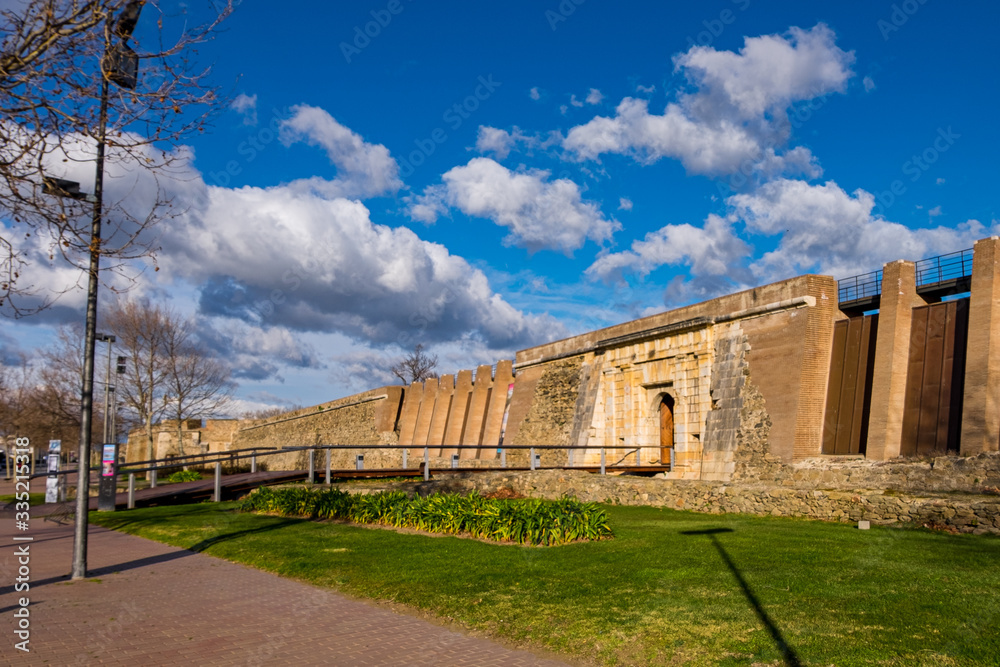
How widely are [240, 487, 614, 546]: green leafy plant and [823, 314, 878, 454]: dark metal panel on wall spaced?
7670 mm

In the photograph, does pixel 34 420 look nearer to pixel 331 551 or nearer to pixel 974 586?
pixel 331 551

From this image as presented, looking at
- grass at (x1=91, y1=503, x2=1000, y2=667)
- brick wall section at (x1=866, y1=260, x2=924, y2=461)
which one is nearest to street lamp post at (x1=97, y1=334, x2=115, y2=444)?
grass at (x1=91, y1=503, x2=1000, y2=667)

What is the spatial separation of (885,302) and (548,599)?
40.6ft

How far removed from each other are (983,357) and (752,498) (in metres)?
5.01

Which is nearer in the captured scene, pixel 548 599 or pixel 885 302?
pixel 548 599

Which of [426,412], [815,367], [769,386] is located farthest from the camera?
[426,412]

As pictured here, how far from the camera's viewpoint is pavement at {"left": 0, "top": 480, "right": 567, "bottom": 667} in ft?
16.7

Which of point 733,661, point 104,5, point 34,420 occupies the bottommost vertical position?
point 34,420

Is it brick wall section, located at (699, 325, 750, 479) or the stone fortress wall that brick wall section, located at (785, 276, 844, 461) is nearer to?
the stone fortress wall

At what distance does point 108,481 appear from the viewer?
16812 mm

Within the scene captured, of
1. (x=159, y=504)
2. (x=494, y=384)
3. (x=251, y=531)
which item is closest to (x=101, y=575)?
(x=251, y=531)

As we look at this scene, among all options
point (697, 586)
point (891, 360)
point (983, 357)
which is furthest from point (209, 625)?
point (891, 360)

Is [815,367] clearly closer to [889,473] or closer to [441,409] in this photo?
[889,473]

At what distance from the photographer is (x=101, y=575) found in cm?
840
